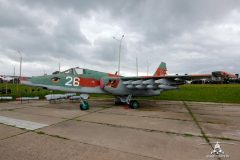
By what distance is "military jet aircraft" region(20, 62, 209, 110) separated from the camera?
1034 centimetres

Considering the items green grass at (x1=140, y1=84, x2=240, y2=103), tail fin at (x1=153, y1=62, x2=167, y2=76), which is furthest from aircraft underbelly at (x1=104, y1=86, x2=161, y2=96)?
green grass at (x1=140, y1=84, x2=240, y2=103)

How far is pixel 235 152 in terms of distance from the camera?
4.21m

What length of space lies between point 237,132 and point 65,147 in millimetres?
5239

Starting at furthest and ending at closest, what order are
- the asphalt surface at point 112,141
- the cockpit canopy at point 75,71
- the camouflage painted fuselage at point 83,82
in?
1. the cockpit canopy at point 75,71
2. the camouflage painted fuselage at point 83,82
3. the asphalt surface at point 112,141

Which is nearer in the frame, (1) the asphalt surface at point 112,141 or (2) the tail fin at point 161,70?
(1) the asphalt surface at point 112,141

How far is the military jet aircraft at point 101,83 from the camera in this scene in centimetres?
1034

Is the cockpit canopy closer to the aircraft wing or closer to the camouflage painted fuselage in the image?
the camouflage painted fuselage

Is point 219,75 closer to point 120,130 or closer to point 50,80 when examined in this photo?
point 120,130

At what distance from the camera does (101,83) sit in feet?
39.6

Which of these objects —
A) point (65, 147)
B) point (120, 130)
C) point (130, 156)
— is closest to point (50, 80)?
point (120, 130)

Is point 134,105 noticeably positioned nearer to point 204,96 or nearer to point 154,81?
point 154,81

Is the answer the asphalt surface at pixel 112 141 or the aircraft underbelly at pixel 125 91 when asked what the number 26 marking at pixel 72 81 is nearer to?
the aircraft underbelly at pixel 125 91

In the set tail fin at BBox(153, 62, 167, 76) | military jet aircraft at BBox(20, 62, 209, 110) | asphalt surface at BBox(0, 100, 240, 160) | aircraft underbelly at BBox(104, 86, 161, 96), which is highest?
tail fin at BBox(153, 62, 167, 76)

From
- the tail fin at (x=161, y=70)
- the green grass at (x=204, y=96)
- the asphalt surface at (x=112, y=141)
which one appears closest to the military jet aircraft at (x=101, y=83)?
the asphalt surface at (x=112, y=141)
